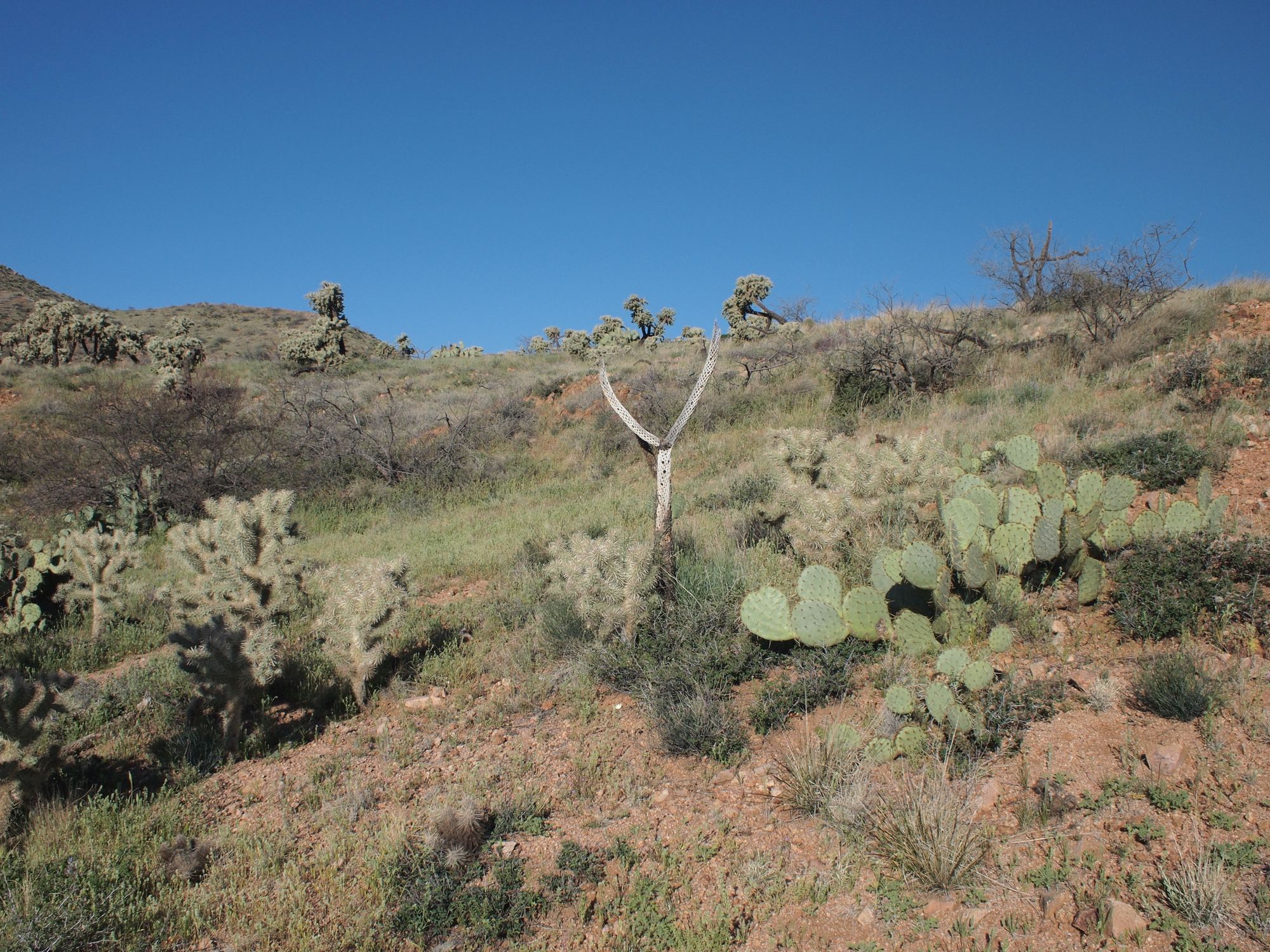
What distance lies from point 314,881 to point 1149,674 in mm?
4204

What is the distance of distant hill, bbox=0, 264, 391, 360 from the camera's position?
39.6 metres

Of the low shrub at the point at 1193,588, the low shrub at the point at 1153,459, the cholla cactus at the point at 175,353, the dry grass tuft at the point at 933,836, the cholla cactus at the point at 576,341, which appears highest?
the cholla cactus at the point at 576,341

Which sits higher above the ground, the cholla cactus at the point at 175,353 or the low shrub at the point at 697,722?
the cholla cactus at the point at 175,353

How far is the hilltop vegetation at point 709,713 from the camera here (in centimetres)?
279

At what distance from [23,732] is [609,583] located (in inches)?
130

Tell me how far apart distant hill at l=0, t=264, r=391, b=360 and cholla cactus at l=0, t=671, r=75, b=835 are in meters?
34.8

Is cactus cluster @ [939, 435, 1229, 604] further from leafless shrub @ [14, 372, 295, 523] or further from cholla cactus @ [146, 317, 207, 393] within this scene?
cholla cactus @ [146, 317, 207, 393]

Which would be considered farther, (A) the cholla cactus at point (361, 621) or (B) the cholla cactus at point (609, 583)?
(B) the cholla cactus at point (609, 583)

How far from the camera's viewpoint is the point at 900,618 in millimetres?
4465

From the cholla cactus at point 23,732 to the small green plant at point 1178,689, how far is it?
18.2 feet

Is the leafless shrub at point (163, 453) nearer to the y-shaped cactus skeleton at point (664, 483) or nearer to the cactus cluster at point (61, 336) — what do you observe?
the y-shaped cactus skeleton at point (664, 483)

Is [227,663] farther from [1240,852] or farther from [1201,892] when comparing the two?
[1240,852]

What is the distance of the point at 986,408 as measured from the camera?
34.4ft

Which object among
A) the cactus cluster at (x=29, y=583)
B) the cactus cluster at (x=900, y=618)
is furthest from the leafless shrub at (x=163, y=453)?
the cactus cluster at (x=900, y=618)
